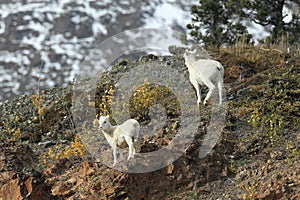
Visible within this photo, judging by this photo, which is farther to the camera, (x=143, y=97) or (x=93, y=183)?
(x=143, y=97)

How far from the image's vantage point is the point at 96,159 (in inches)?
511

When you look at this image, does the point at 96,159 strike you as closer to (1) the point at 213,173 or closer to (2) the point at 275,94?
(1) the point at 213,173

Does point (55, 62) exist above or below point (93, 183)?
below

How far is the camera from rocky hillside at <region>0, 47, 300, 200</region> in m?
11.0

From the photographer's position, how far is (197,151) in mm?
11844

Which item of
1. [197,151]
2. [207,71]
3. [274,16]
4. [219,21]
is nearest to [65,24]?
[219,21]

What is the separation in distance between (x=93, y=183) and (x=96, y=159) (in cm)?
171

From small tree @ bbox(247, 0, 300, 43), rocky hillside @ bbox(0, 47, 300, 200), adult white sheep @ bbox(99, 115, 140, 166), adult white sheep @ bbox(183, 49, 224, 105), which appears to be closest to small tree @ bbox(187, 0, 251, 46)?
small tree @ bbox(247, 0, 300, 43)

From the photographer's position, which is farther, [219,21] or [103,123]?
[219,21]

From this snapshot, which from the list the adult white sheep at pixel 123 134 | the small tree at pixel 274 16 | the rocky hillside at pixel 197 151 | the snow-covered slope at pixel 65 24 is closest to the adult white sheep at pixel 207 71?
the rocky hillside at pixel 197 151

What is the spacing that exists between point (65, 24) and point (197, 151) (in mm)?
151917

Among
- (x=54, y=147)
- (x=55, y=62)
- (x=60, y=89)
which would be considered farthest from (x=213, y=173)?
(x=55, y=62)

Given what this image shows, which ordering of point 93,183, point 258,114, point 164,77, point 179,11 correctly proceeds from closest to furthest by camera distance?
point 93,183, point 258,114, point 164,77, point 179,11

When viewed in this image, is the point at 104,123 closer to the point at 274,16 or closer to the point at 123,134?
the point at 123,134
